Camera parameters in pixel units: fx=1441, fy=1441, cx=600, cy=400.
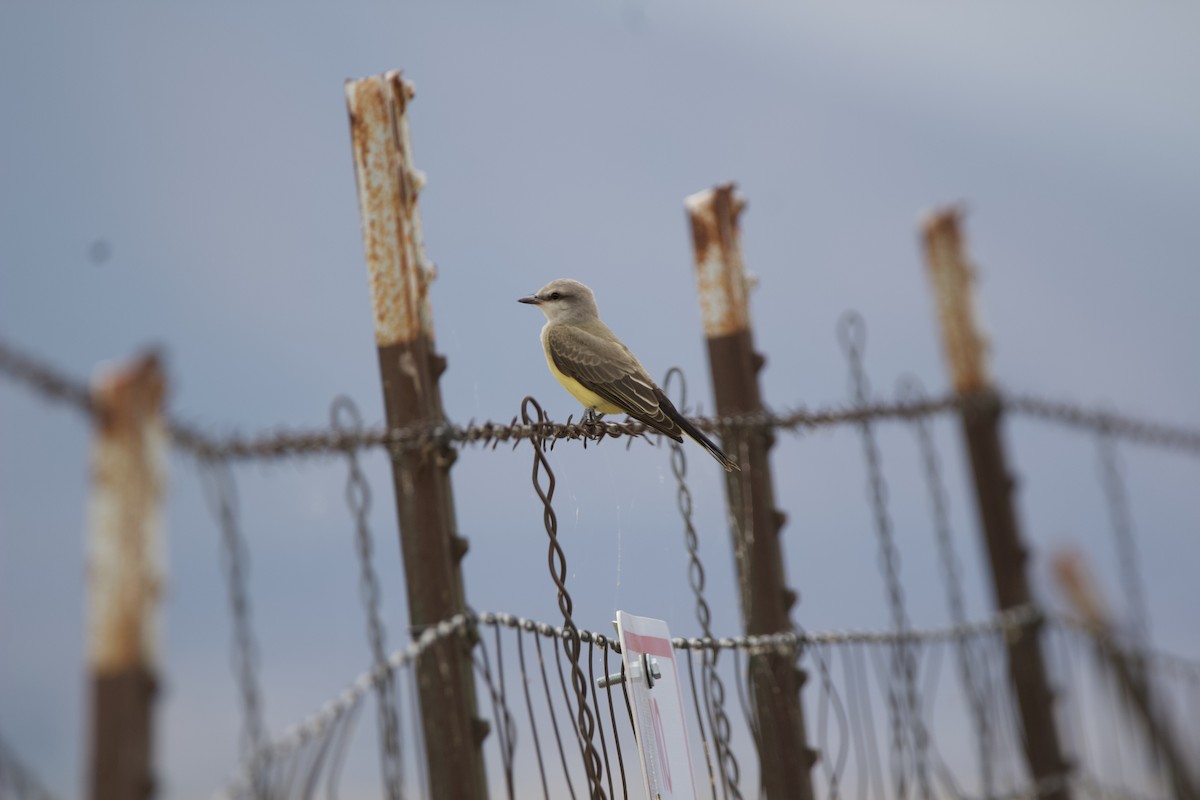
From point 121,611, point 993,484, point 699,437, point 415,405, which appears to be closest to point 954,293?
point 993,484

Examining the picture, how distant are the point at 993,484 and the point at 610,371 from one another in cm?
251

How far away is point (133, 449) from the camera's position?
1.67 metres

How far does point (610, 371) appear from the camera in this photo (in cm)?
375

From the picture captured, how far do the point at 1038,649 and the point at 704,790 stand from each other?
101 inches

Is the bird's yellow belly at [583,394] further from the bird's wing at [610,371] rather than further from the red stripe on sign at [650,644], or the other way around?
the red stripe on sign at [650,644]

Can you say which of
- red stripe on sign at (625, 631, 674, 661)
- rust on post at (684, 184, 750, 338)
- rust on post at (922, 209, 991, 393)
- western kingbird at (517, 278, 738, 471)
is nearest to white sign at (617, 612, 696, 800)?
red stripe on sign at (625, 631, 674, 661)

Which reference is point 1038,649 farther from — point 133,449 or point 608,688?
point 133,449

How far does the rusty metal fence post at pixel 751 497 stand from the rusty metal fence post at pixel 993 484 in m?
1.80

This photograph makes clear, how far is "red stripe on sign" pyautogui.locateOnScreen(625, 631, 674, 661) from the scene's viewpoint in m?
2.68

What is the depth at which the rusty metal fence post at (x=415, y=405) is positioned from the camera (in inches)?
111

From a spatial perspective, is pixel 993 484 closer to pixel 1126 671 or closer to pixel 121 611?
pixel 1126 671

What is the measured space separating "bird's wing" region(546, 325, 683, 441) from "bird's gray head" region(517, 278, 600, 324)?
10cm

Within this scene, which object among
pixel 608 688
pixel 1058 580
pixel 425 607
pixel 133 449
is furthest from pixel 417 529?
pixel 1058 580

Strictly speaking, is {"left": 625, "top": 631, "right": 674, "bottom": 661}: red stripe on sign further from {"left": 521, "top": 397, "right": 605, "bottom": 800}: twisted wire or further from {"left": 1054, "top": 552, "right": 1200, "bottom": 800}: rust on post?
{"left": 1054, "top": 552, "right": 1200, "bottom": 800}: rust on post
